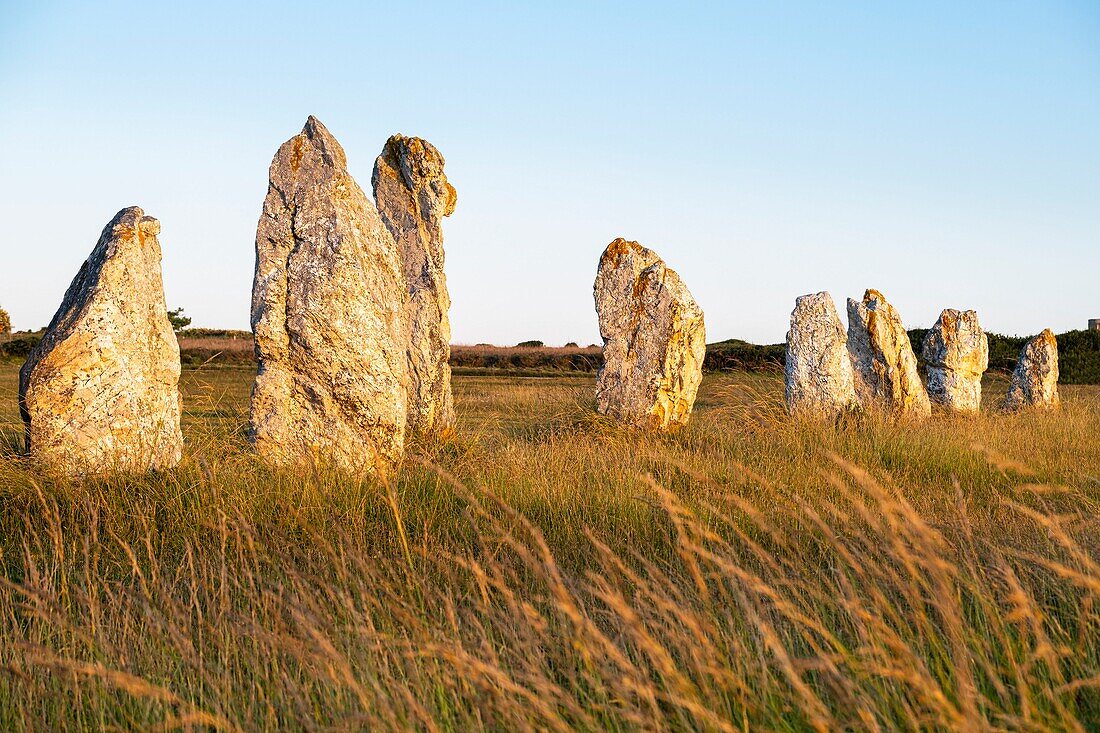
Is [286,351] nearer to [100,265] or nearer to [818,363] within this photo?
[100,265]

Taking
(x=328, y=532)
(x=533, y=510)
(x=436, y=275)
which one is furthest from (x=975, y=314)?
(x=328, y=532)

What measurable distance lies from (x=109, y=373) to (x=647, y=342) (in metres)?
6.66

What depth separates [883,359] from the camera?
1326 centimetres

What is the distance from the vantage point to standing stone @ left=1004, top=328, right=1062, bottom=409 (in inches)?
627

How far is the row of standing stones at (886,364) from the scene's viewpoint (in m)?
12.2

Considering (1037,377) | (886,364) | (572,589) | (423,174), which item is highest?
(423,174)

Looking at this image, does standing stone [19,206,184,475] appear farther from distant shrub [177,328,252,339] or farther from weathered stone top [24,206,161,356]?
distant shrub [177,328,252,339]

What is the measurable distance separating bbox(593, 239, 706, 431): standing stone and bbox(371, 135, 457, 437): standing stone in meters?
2.03

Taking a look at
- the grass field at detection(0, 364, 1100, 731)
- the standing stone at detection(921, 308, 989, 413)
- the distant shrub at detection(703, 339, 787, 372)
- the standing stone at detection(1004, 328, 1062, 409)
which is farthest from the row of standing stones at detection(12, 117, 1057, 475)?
the distant shrub at detection(703, 339, 787, 372)

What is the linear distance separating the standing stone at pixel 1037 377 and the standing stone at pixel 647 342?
7.88 metres

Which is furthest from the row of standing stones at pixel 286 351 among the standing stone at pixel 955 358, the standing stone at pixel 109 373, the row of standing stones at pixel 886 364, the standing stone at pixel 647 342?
the standing stone at pixel 955 358

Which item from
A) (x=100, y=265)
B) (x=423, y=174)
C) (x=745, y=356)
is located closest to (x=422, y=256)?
(x=423, y=174)

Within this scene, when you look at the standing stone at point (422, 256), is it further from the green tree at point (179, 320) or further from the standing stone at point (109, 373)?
the green tree at point (179, 320)

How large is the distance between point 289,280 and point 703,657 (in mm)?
5180
